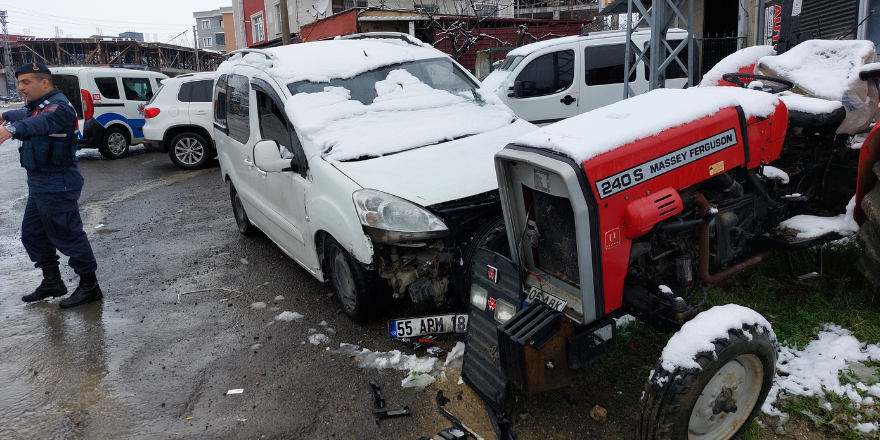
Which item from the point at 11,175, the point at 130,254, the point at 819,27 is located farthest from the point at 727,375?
the point at 11,175

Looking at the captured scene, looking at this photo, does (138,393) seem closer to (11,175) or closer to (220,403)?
(220,403)

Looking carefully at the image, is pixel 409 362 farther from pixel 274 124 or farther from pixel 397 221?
Result: pixel 274 124

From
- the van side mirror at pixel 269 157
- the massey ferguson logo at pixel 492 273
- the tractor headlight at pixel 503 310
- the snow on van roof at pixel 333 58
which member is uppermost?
the snow on van roof at pixel 333 58

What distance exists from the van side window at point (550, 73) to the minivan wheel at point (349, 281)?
6213 millimetres

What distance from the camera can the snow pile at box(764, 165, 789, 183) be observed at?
3.62 meters

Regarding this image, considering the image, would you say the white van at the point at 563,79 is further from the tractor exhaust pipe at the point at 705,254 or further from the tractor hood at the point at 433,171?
the tractor exhaust pipe at the point at 705,254

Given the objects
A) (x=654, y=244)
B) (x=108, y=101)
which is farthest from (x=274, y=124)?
(x=108, y=101)

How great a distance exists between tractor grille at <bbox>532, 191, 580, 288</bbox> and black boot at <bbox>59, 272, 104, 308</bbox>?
14.7ft

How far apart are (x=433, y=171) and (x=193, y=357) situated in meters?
2.21

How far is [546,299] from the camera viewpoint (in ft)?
9.86

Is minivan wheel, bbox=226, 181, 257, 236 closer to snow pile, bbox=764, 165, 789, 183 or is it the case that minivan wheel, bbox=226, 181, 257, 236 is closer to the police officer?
the police officer

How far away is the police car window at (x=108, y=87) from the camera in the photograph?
1390 cm

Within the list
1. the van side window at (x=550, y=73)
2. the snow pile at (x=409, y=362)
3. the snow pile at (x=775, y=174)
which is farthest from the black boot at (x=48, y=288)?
the van side window at (x=550, y=73)

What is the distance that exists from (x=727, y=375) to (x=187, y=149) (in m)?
12.2
